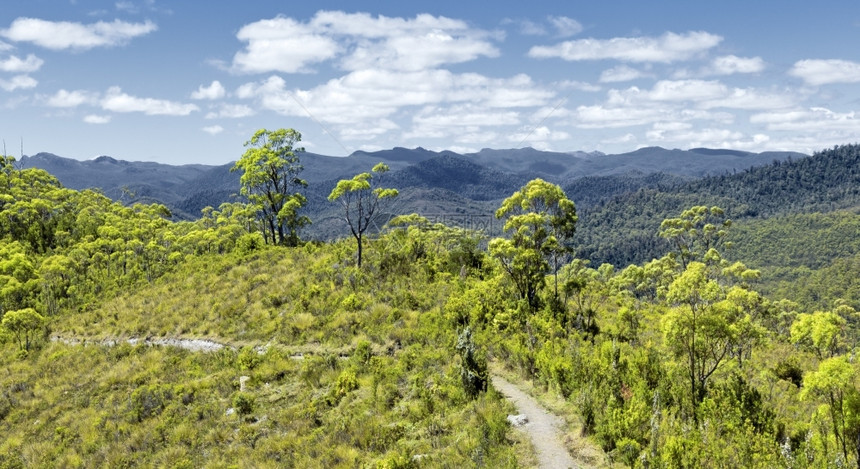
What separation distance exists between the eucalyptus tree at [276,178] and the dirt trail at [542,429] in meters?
29.8

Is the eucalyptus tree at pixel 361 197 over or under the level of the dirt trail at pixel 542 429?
over

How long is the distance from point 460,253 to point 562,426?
18985 millimetres

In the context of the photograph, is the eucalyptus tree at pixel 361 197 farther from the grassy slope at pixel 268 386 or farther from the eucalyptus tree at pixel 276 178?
the eucalyptus tree at pixel 276 178

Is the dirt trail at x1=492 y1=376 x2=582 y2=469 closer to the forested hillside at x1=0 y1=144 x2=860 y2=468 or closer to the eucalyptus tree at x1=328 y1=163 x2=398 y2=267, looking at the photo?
the forested hillside at x1=0 y1=144 x2=860 y2=468

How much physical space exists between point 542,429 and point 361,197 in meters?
21.6

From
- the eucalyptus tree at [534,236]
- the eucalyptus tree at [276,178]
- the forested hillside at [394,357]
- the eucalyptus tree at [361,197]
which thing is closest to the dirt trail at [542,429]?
the forested hillside at [394,357]

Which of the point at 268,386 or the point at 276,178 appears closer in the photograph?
the point at 268,386

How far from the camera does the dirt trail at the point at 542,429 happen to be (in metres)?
11.5

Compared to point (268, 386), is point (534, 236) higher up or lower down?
higher up

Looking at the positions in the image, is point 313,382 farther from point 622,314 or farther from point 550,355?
point 622,314

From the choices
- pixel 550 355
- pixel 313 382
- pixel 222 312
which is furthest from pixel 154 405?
pixel 550 355

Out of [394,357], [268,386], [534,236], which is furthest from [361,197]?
[268,386]

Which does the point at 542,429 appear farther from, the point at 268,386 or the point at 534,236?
the point at 534,236

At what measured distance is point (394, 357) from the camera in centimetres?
2127
